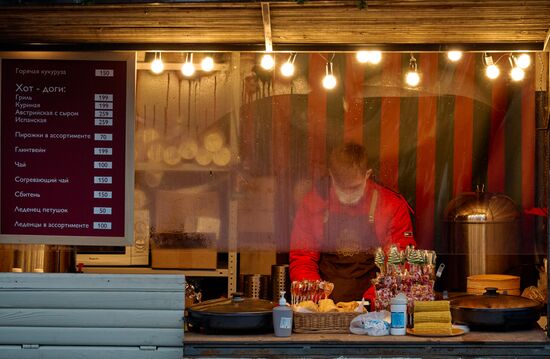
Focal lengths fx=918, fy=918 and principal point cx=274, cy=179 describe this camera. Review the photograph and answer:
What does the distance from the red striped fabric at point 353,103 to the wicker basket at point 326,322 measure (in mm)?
1517

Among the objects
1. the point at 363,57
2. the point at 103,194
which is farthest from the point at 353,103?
the point at 103,194

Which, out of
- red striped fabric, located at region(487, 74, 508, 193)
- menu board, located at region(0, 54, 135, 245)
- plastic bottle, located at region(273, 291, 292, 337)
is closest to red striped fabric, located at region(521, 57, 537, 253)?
red striped fabric, located at region(487, 74, 508, 193)

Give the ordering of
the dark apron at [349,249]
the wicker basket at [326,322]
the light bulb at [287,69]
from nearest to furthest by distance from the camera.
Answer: the wicker basket at [326,322] < the light bulb at [287,69] < the dark apron at [349,249]

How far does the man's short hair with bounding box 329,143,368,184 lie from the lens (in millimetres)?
6926

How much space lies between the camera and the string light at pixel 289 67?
22.5 ft

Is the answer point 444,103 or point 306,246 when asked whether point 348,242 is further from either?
point 444,103

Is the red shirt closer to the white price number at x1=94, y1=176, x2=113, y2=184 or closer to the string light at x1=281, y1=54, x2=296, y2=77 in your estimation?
the string light at x1=281, y1=54, x2=296, y2=77

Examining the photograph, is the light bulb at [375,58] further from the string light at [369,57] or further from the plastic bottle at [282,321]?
the plastic bottle at [282,321]

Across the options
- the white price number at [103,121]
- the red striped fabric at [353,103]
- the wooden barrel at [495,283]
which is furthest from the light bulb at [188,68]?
the wooden barrel at [495,283]

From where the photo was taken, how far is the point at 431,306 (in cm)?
600

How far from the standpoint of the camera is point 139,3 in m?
5.72

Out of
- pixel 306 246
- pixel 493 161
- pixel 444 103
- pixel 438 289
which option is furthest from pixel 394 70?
pixel 438 289

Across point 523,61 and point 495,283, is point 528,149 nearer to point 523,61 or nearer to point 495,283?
point 523,61

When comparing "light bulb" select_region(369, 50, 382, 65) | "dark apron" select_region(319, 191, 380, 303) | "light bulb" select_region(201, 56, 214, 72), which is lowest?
"dark apron" select_region(319, 191, 380, 303)
